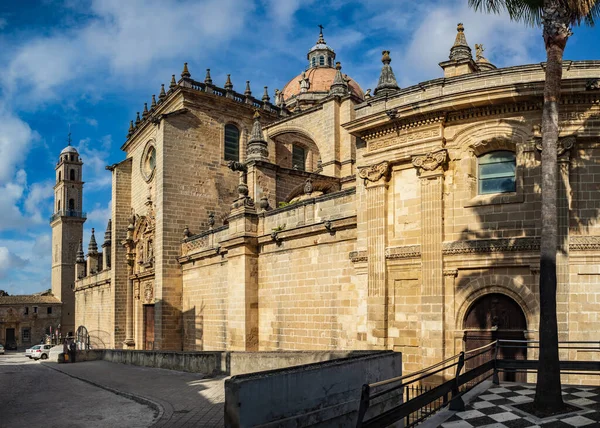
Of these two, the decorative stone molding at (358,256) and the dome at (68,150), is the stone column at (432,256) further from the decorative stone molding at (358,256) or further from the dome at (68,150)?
the dome at (68,150)

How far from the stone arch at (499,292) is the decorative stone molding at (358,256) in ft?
9.27

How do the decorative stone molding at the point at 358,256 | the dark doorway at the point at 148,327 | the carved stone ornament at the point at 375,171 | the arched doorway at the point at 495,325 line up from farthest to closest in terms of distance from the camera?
1. the dark doorway at the point at 148,327
2. the decorative stone molding at the point at 358,256
3. the carved stone ornament at the point at 375,171
4. the arched doorway at the point at 495,325

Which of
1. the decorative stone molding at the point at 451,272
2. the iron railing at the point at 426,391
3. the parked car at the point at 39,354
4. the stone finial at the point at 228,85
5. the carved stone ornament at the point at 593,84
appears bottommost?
the parked car at the point at 39,354

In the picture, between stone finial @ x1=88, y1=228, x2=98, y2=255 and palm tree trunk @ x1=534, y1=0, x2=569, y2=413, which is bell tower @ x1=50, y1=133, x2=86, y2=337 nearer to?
stone finial @ x1=88, y1=228, x2=98, y2=255

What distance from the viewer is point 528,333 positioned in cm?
1194

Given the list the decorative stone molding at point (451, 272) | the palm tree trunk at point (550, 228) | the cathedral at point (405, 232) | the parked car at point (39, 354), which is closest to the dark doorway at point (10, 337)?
the parked car at point (39, 354)

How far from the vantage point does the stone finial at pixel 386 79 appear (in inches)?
624

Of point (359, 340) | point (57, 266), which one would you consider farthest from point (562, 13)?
point (57, 266)

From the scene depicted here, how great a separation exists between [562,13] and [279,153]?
69.1 feet

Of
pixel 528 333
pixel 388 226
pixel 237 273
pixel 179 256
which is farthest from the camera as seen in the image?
pixel 179 256

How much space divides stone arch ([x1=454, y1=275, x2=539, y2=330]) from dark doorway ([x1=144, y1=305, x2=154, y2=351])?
21.0m

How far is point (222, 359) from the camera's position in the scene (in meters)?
14.9

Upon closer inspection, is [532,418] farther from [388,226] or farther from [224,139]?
[224,139]

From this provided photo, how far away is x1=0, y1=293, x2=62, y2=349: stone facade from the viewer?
196ft
